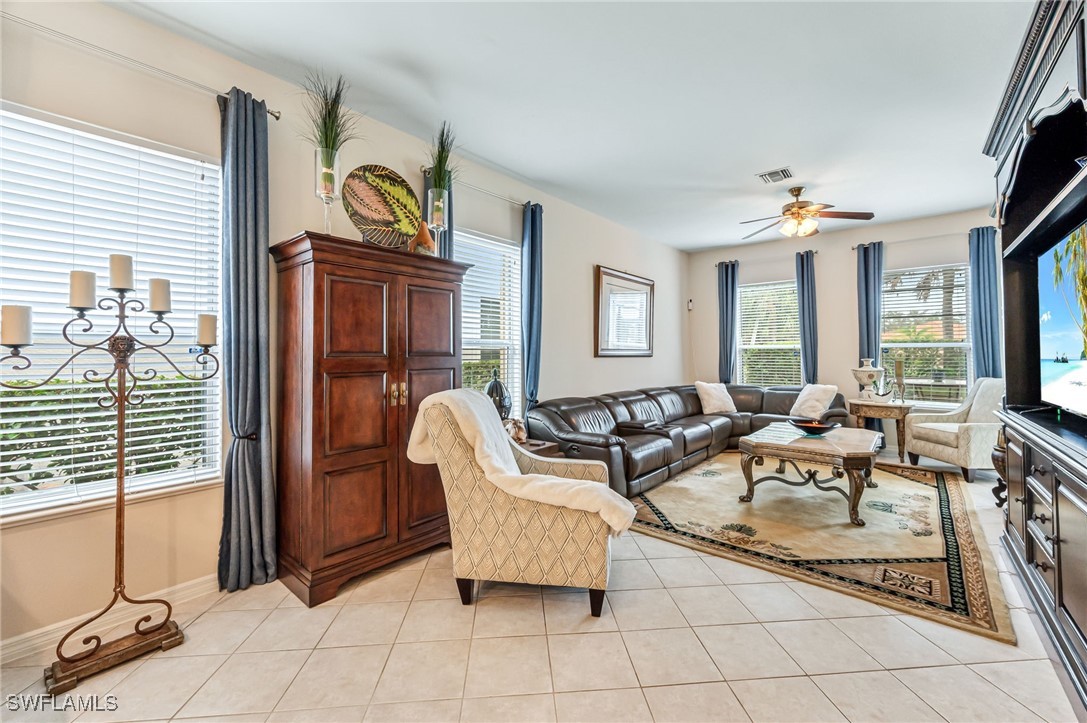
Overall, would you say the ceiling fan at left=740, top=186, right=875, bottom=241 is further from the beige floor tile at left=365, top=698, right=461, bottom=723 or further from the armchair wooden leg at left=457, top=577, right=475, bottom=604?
the beige floor tile at left=365, top=698, right=461, bottom=723

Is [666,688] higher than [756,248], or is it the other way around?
[756,248]

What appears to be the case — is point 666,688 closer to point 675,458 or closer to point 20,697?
point 20,697

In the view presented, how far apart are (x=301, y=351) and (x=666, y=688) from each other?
7.24 feet

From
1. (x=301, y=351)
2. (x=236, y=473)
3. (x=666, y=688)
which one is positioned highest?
(x=301, y=351)

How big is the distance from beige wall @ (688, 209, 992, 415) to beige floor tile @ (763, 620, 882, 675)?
4.69 meters

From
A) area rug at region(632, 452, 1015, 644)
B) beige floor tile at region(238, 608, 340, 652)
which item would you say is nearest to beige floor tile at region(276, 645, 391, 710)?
beige floor tile at region(238, 608, 340, 652)

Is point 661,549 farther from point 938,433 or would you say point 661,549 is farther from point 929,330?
point 929,330

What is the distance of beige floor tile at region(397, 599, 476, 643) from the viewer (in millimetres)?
1953

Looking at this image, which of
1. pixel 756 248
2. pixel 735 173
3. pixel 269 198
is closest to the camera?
pixel 269 198

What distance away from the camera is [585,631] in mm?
1976

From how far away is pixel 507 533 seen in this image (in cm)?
212

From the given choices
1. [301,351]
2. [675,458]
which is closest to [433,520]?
[301,351]

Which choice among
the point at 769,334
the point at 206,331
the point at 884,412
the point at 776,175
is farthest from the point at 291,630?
the point at 769,334

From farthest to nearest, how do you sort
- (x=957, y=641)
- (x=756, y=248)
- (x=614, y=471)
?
(x=756, y=248) → (x=614, y=471) → (x=957, y=641)
